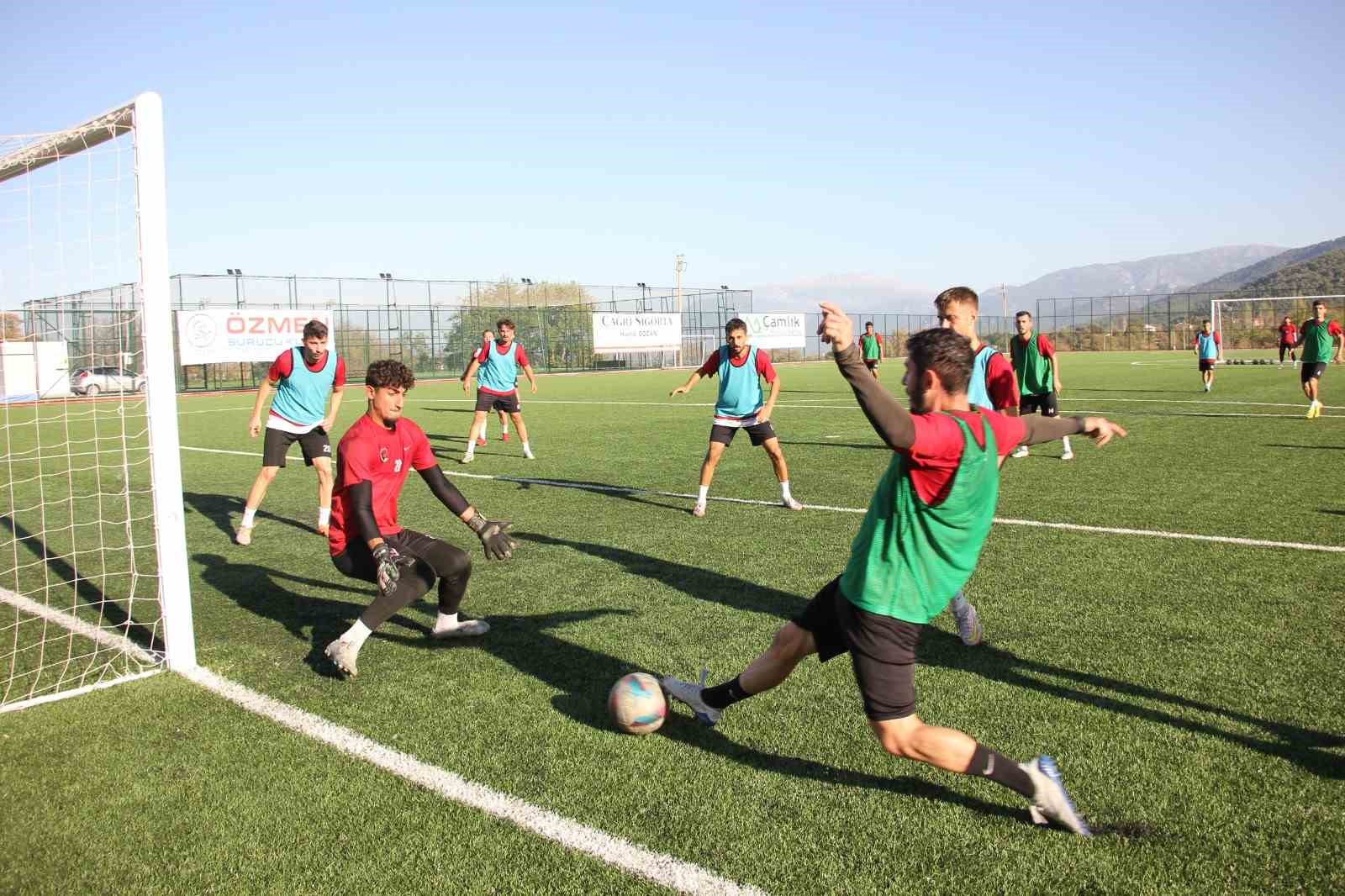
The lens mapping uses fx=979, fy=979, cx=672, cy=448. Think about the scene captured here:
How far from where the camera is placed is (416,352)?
4784 cm

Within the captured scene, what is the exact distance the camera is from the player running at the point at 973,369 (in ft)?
17.8

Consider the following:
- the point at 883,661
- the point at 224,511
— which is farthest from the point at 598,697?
the point at 224,511

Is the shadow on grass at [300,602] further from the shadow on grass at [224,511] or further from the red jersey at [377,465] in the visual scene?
the shadow on grass at [224,511]

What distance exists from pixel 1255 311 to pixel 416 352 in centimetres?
4631

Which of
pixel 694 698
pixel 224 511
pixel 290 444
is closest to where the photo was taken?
pixel 694 698

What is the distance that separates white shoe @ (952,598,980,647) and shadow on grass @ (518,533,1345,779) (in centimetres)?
5

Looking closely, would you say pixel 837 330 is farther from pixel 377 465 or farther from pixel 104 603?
pixel 104 603

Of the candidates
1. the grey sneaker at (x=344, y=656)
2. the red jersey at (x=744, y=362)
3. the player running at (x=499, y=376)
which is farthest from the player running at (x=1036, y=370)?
the grey sneaker at (x=344, y=656)

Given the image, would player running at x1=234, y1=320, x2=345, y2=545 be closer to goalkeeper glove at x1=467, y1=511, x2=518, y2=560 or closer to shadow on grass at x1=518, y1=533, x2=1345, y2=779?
shadow on grass at x1=518, y1=533, x2=1345, y2=779

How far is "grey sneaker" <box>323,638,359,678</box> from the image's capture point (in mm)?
5020

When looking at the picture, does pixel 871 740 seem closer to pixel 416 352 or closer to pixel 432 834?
pixel 432 834

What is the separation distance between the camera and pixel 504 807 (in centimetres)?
369

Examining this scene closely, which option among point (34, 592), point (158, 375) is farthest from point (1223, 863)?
point (34, 592)

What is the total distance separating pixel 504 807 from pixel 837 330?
2.17m
